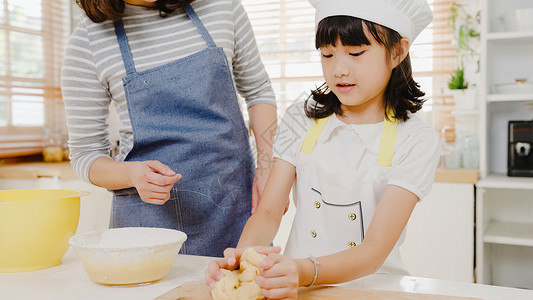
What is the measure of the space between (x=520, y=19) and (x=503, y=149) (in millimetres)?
707

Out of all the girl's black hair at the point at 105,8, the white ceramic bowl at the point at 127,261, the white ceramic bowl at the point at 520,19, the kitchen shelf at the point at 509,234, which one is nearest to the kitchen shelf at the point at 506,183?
the kitchen shelf at the point at 509,234

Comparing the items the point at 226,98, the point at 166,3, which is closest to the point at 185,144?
the point at 226,98

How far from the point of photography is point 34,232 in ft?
3.04

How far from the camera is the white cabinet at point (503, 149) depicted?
247cm

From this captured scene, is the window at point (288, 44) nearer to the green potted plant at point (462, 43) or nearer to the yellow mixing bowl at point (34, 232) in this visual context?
the green potted plant at point (462, 43)

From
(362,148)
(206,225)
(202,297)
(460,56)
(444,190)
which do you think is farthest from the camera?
(460,56)

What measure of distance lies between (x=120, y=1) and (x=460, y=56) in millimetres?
2268

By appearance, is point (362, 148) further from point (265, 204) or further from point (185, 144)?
point (185, 144)

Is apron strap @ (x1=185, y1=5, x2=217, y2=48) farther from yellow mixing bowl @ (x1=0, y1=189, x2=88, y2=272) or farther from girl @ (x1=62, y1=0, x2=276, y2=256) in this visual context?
yellow mixing bowl @ (x1=0, y1=189, x2=88, y2=272)

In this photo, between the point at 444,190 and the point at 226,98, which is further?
the point at 444,190


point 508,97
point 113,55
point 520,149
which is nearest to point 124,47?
point 113,55

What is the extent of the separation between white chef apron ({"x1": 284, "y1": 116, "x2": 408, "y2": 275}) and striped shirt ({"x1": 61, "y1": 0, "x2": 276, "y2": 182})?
35 cm

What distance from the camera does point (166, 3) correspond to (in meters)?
1.19

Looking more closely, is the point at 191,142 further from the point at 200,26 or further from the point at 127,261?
the point at 127,261
